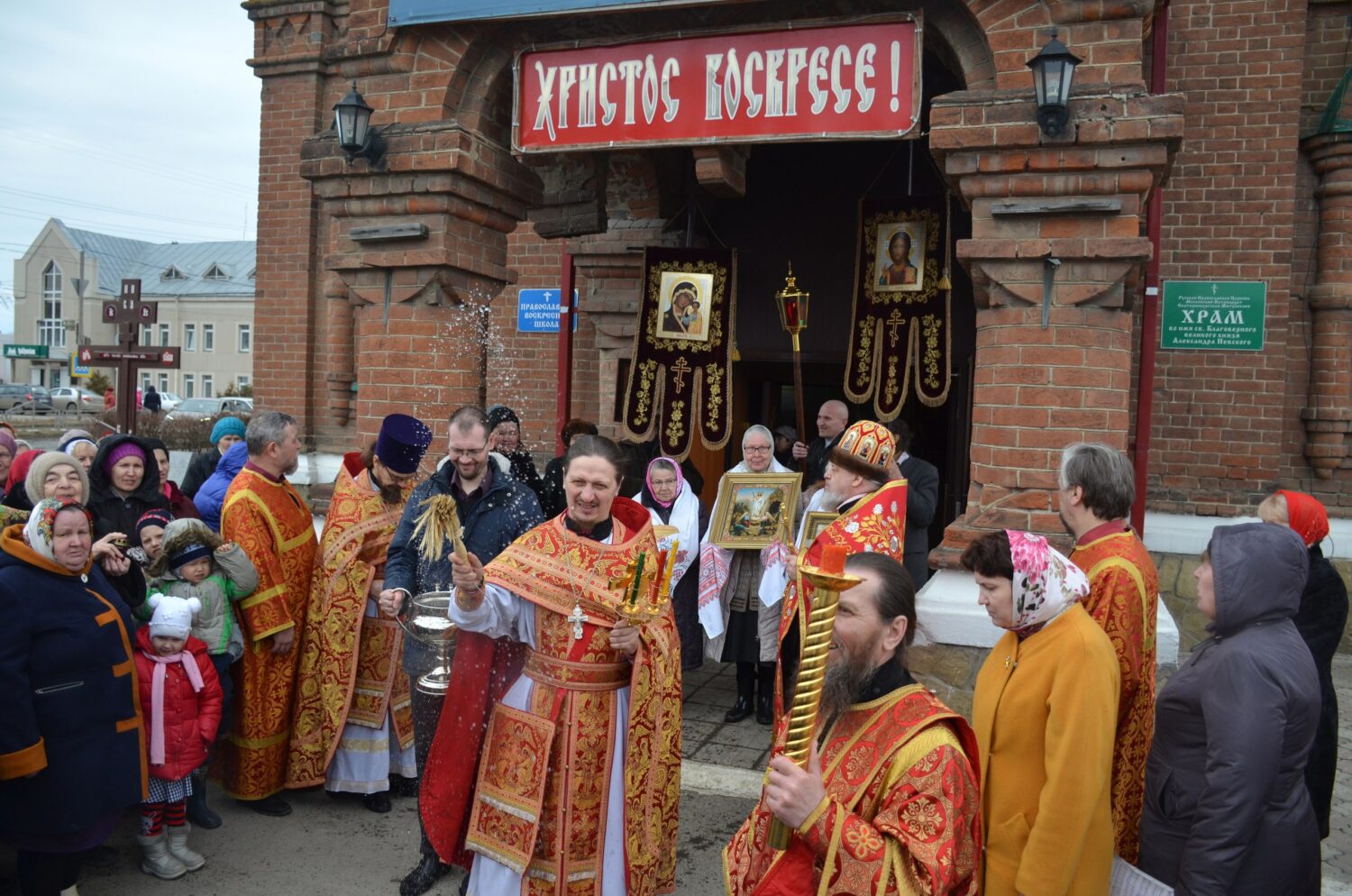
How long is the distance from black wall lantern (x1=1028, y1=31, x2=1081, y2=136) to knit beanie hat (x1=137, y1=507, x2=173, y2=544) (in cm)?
417

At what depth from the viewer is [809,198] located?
808 cm

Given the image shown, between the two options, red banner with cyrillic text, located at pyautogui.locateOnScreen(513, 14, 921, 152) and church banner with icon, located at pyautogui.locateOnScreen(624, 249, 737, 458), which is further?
church banner with icon, located at pyautogui.locateOnScreen(624, 249, 737, 458)

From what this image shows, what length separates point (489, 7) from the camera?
18.1 feet

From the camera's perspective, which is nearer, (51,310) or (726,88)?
(726,88)

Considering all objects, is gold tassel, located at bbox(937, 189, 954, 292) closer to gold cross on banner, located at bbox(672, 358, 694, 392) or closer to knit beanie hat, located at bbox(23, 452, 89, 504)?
gold cross on banner, located at bbox(672, 358, 694, 392)

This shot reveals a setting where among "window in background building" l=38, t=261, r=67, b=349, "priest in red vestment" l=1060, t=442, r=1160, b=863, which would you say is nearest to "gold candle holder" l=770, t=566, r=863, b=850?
"priest in red vestment" l=1060, t=442, r=1160, b=863

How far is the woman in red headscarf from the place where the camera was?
3.85 meters

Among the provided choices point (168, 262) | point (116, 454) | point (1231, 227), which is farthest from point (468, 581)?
point (168, 262)

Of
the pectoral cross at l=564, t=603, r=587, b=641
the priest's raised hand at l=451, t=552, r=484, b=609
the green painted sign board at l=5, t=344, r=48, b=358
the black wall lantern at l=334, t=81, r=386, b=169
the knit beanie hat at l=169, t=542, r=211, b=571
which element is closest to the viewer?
the priest's raised hand at l=451, t=552, r=484, b=609

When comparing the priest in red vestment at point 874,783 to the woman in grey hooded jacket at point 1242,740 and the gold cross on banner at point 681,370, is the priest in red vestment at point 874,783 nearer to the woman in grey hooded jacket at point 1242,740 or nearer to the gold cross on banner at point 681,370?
the woman in grey hooded jacket at point 1242,740

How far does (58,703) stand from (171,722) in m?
0.65

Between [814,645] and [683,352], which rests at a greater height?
[683,352]

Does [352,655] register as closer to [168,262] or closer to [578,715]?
[578,715]

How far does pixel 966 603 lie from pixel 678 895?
171cm
